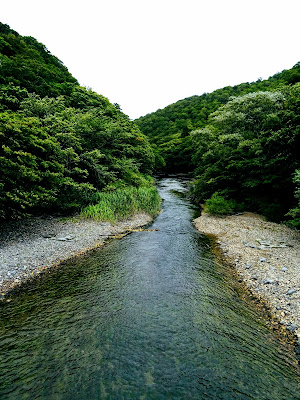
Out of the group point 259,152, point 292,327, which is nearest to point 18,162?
point 292,327

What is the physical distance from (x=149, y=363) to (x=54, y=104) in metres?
14.8

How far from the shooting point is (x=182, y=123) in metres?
72.3

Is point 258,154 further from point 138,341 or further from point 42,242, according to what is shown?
point 42,242

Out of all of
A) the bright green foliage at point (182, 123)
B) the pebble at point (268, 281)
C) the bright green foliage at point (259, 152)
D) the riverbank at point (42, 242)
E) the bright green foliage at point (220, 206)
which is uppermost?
the bright green foliage at point (182, 123)

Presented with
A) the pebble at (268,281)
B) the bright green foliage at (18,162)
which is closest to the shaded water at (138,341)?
the pebble at (268,281)

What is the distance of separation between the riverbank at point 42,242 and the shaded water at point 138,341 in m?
0.85

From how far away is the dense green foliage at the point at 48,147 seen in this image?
29.6 feet

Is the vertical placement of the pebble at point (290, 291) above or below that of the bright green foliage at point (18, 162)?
below

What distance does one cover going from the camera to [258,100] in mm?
16969

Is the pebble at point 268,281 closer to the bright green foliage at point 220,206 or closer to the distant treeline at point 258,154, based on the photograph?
the distant treeline at point 258,154

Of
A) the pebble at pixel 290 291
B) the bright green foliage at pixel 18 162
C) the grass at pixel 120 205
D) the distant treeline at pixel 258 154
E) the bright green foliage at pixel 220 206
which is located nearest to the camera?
the pebble at pixel 290 291

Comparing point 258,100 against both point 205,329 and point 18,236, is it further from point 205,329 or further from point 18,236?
point 18,236

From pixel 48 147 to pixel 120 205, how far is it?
631cm

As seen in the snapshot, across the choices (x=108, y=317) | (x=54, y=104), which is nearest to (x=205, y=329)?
(x=108, y=317)
